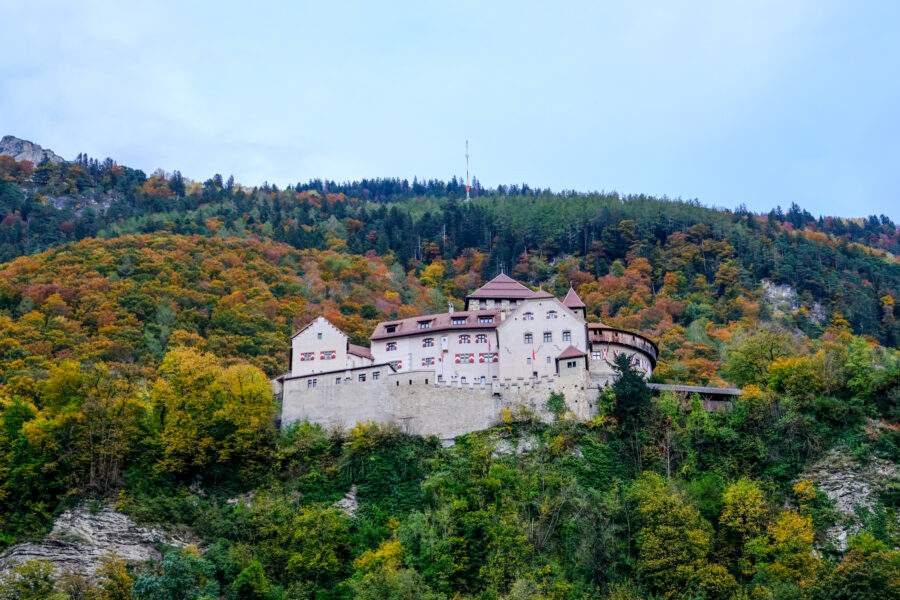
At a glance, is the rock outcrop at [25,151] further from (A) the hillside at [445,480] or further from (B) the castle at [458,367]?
(B) the castle at [458,367]

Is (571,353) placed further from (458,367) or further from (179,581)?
(179,581)

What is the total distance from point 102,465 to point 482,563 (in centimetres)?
2270

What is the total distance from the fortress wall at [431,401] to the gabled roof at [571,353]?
1.22 metres

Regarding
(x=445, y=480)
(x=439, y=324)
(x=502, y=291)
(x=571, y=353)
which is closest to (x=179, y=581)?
(x=445, y=480)

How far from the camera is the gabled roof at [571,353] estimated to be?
68250 mm

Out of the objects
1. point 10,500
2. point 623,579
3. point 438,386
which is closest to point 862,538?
point 623,579

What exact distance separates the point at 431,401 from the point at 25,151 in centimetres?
12863

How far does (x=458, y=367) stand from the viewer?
72.2 meters

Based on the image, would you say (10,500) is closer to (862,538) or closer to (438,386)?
(438,386)

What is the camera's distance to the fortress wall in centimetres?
6756

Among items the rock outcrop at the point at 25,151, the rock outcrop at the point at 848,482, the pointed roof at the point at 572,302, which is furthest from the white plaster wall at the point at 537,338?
the rock outcrop at the point at 25,151

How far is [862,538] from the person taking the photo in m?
A: 56.4

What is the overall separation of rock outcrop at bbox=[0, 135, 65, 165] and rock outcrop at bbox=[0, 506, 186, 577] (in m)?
121

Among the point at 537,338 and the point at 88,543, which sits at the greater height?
the point at 537,338
